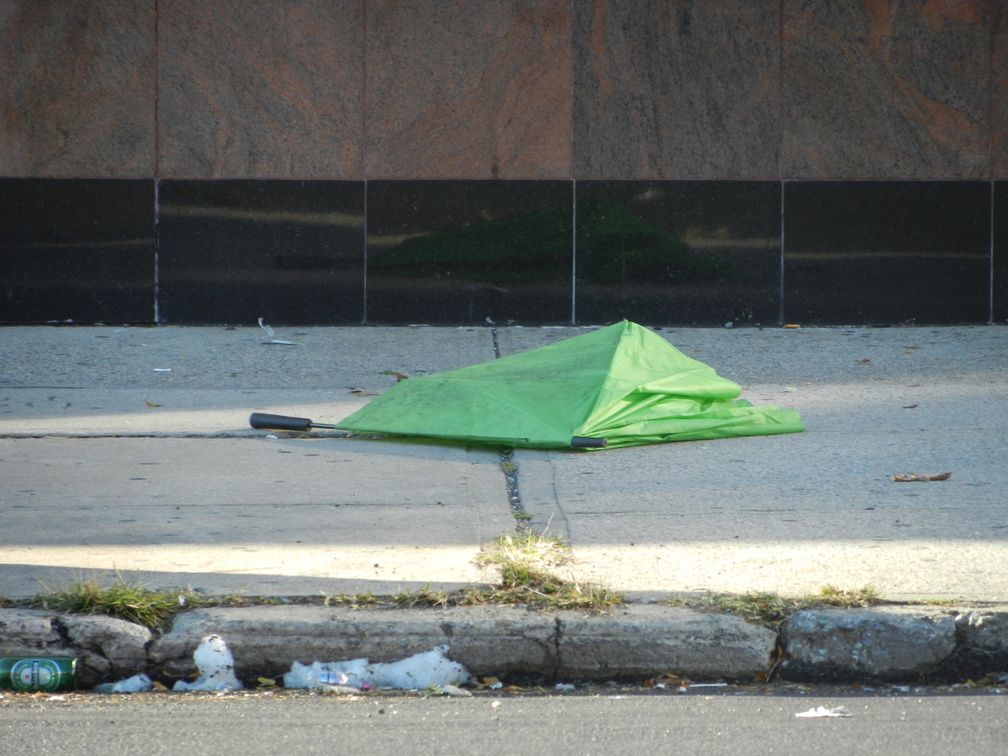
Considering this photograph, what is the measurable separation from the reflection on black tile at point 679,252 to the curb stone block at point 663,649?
5.64 metres

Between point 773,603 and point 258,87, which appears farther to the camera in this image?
point 258,87

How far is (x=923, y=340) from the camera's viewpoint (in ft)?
25.7

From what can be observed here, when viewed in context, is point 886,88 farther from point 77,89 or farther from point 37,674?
point 37,674

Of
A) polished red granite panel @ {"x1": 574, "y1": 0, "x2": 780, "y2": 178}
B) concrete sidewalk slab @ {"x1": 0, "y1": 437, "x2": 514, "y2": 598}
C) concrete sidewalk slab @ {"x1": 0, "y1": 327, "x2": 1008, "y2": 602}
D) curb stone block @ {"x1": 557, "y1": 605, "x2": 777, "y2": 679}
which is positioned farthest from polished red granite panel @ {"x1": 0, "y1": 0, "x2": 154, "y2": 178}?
curb stone block @ {"x1": 557, "y1": 605, "x2": 777, "y2": 679}

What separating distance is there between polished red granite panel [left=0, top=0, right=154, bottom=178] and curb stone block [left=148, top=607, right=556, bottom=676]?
19.5ft

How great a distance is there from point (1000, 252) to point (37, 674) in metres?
7.53

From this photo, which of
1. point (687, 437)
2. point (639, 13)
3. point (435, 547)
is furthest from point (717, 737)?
point (639, 13)

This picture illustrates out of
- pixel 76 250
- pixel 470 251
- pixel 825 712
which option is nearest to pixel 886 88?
pixel 470 251

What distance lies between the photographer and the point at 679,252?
27.5ft

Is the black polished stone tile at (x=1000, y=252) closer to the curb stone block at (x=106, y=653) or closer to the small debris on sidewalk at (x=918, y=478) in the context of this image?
the small debris on sidewalk at (x=918, y=478)

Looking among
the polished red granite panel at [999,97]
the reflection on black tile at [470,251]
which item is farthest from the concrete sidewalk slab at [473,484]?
the polished red granite panel at [999,97]

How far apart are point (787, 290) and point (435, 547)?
218 inches

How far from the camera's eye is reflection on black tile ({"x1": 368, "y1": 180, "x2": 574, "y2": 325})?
325 inches

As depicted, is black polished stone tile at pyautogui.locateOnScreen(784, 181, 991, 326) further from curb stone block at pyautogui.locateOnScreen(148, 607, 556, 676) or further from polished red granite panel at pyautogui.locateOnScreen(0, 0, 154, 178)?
curb stone block at pyautogui.locateOnScreen(148, 607, 556, 676)
